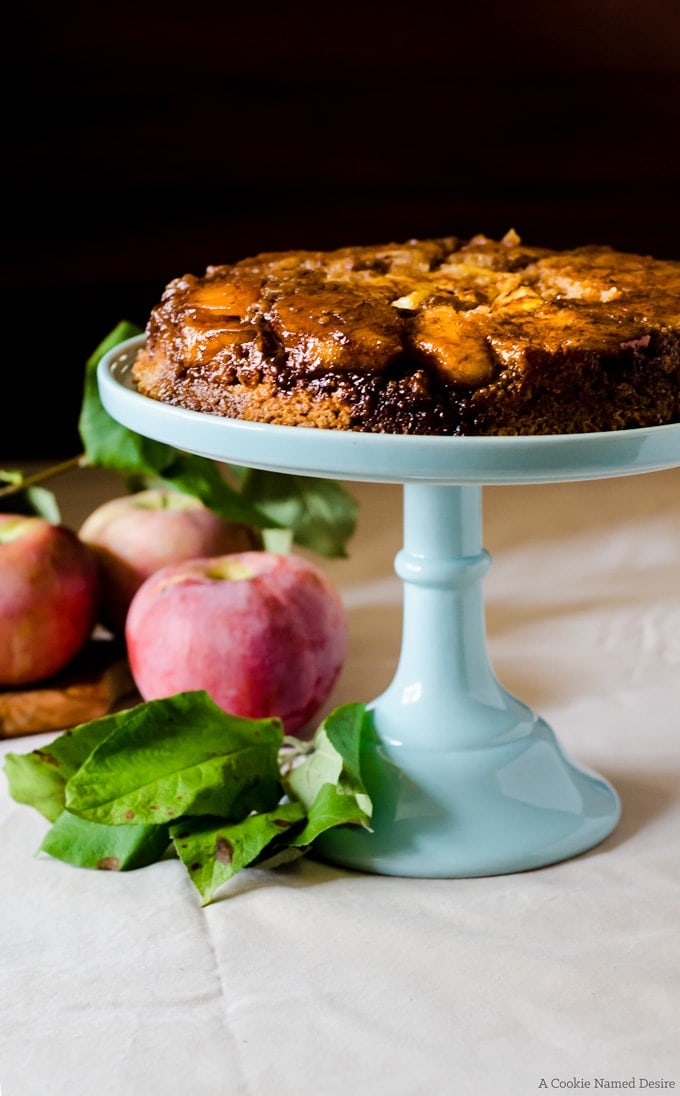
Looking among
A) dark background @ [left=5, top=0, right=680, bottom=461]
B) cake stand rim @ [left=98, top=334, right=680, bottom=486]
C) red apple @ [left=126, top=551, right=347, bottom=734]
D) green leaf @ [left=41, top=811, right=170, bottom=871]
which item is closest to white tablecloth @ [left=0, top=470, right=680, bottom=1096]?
green leaf @ [left=41, top=811, right=170, bottom=871]

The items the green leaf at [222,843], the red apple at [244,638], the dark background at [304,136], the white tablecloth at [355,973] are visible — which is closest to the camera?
the white tablecloth at [355,973]

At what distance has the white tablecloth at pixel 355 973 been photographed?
1.94 ft

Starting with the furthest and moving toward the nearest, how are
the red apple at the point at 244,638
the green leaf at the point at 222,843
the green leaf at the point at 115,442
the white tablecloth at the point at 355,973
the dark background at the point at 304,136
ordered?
the dark background at the point at 304,136 < the green leaf at the point at 115,442 < the red apple at the point at 244,638 < the green leaf at the point at 222,843 < the white tablecloth at the point at 355,973

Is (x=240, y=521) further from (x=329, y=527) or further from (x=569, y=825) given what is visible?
(x=569, y=825)

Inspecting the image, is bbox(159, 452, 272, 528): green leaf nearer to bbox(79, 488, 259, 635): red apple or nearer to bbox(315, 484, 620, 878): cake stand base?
bbox(79, 488, 259, 635): red apple

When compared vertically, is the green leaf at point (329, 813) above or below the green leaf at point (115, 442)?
below

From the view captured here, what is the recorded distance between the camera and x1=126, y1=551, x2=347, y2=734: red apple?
2.90 feet

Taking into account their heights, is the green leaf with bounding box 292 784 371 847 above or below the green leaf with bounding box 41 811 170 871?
above

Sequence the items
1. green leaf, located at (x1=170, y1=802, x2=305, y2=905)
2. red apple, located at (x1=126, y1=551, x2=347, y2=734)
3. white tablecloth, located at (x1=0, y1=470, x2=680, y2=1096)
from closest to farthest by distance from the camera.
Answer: white tablecloth, located at (x1=0, y1=470, x2=680, y2=1096) → green leaf, located at (x1=170, y1=802, x2=305, y2=905) → red apple, located at (x1=126, y1=551, x2=347, y2=734)

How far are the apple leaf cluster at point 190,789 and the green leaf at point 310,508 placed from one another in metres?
0.31

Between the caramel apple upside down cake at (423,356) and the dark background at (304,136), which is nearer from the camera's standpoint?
the caramel apple upside down cake at (423,356)

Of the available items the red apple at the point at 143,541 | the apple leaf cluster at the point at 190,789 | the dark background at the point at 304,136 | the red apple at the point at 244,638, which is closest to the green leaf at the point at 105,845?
the apple leaf cluster at the point at 190,789

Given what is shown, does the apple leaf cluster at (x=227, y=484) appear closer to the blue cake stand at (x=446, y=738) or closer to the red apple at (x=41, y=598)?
the red apple at (x=41, y=598)

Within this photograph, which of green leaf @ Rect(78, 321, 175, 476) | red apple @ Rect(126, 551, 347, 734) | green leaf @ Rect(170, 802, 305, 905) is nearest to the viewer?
green leaf @ Rect(170, 802, 305, 905)
